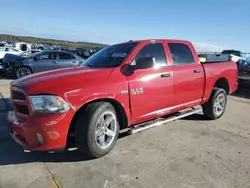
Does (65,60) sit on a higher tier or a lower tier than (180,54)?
lower

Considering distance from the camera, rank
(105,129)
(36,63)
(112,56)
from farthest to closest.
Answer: (36,63), (112,56), (105,129)

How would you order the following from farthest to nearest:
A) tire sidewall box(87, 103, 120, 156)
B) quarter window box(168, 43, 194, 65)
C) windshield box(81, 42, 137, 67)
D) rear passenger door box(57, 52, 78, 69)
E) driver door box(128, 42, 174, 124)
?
rear passenger door box(57, 52, 78, 69) → quarter window box(168, 43, 194, 65) → windshield box(81, 42, 137, 67) → driver door box(128, 42, 174, 124) → tire sidewall box(87, 103, 120, 156)

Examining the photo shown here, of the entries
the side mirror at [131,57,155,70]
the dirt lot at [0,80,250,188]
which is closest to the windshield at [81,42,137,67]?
the side mirror at [131,57,155,70]

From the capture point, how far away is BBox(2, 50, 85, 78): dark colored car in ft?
43.9

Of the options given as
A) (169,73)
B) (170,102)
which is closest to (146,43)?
(169,73)

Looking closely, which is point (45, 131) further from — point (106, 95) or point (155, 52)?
point (155, 52)

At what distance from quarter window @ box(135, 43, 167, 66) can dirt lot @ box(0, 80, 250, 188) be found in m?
1.37

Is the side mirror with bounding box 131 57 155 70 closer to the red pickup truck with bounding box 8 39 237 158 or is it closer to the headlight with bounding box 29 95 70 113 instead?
the red pickup truck with bounding box 8 39 237 158

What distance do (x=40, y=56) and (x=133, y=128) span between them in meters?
10.5

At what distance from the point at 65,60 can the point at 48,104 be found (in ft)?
35.8

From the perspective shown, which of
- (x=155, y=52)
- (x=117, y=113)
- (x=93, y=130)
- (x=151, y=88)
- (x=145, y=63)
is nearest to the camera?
A: (x=93, y=130)

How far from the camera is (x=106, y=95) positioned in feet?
12.6

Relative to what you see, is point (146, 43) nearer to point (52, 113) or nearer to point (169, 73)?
point (169, 73)

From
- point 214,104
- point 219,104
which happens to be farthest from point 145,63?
point 219,104
